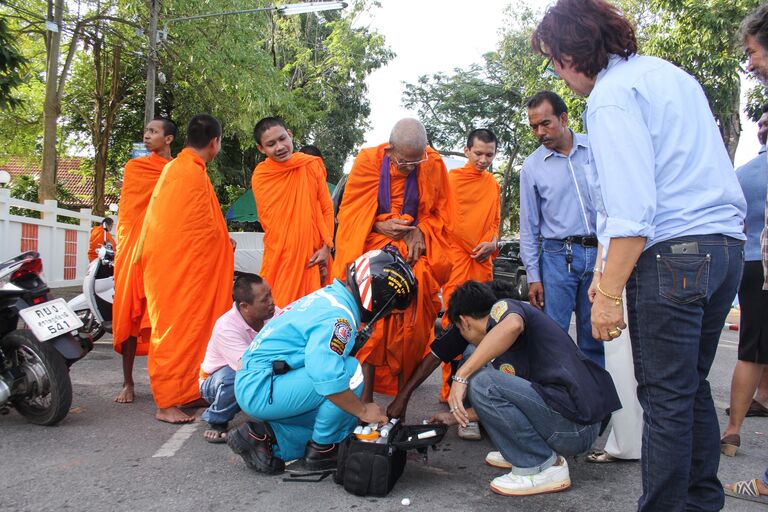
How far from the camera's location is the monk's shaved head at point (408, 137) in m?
3.98

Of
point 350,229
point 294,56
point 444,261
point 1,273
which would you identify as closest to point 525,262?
point 444,261

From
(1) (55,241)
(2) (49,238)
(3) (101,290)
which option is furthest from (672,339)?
(1) (55,241)

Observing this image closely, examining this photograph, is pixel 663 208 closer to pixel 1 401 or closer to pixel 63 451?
pixel 63 451

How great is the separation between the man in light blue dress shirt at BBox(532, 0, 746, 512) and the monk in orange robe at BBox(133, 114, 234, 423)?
2.87 metres

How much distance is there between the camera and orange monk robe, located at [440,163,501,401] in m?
5.00

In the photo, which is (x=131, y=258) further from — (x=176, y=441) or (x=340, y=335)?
(x=340, y=335)

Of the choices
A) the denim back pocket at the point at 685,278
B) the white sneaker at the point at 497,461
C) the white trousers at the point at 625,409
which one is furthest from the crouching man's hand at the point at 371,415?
the denim back pocket at the point at 685,278

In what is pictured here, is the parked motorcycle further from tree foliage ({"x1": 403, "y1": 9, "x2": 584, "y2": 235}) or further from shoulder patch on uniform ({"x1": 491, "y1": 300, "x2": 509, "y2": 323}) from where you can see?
tree foliage ({"x1": 403, "y1": 9, "x2": 584, "y2": 235})

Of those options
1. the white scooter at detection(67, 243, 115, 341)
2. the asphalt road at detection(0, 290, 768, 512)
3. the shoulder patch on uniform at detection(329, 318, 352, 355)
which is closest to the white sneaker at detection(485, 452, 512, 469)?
the asphalt road at detection(0, 290, 768, 512)

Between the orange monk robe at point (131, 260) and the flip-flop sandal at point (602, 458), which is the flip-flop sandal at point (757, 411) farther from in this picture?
the orange monk robe at point (131, 260)

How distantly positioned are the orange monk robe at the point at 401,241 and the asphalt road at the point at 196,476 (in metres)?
0.55

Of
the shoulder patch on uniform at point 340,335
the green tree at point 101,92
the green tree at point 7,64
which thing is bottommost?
the shoulder patch on uniform at point 340,335

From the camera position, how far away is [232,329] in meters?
3.92

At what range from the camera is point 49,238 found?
12.9 meters
